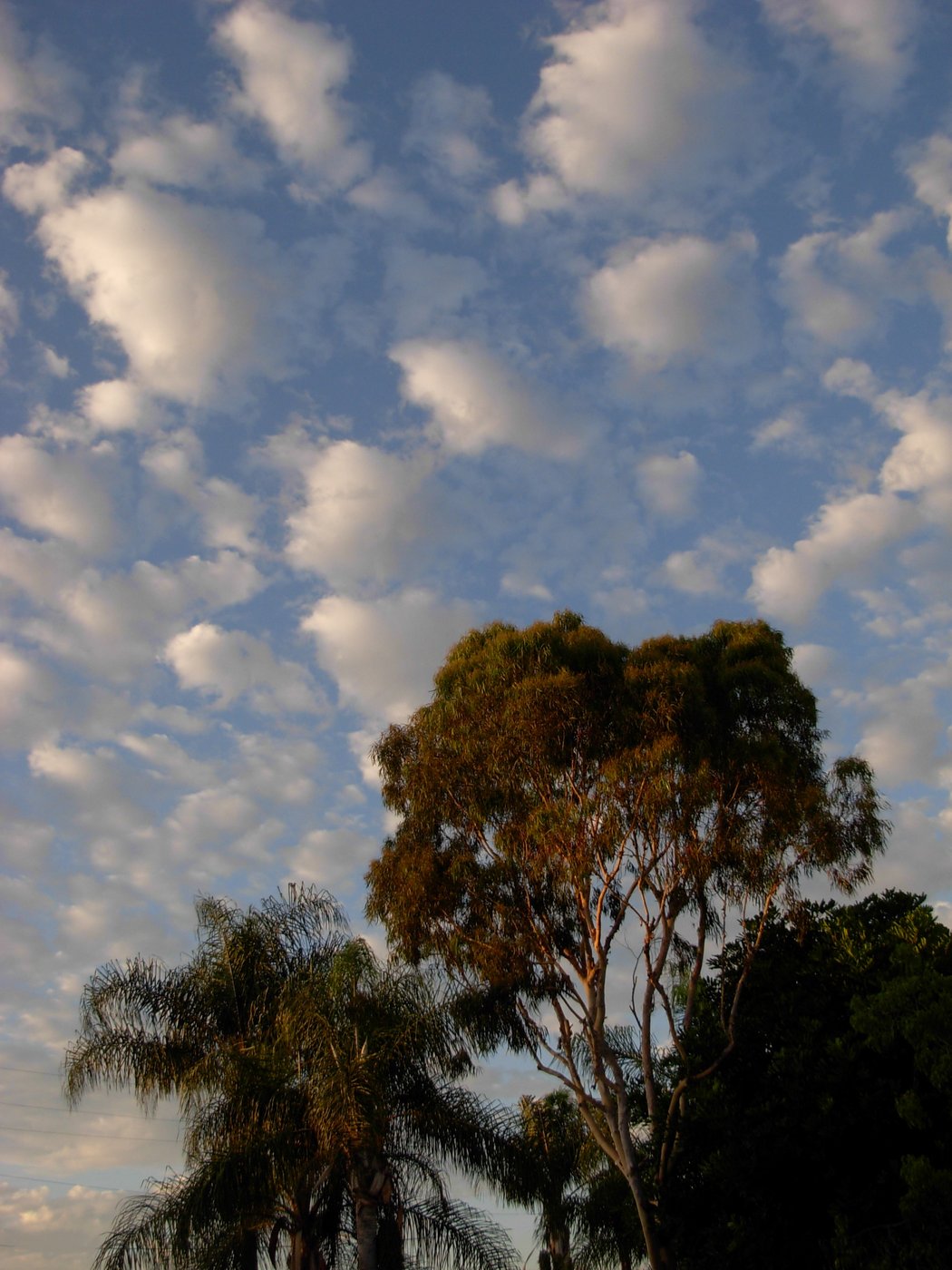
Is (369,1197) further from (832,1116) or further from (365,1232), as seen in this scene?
(832,1116)

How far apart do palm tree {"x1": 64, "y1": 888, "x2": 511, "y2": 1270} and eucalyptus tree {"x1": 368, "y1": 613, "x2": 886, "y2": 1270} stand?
168 centimetres

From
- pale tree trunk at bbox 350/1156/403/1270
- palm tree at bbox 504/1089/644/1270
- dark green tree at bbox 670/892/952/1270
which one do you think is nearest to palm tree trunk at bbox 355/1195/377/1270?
pale tree trunk at bbox 350/1156/403/1270

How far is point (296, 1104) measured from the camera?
596 inches

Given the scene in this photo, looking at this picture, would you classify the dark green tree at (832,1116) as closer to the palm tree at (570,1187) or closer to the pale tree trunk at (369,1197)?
the palm tree at (570,1187)

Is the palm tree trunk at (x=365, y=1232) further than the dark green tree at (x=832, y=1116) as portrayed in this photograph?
Yes

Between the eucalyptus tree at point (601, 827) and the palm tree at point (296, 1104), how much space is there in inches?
66.0

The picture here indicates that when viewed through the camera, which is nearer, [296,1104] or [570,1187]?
[296,1104]

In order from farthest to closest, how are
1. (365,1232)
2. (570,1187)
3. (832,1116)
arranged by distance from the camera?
1. (570,1187)
2. (365,1232)
3. (832,1116)

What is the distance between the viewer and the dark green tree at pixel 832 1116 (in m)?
13.5

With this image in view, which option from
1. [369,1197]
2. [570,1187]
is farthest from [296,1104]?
[570,1187]

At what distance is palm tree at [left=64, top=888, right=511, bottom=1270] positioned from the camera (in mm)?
14617

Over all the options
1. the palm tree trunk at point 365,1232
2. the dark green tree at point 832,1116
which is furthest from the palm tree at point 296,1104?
the dark green tree at point 832,1116

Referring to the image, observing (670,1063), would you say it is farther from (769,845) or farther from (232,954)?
(232,954)

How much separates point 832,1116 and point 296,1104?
23.9ft
